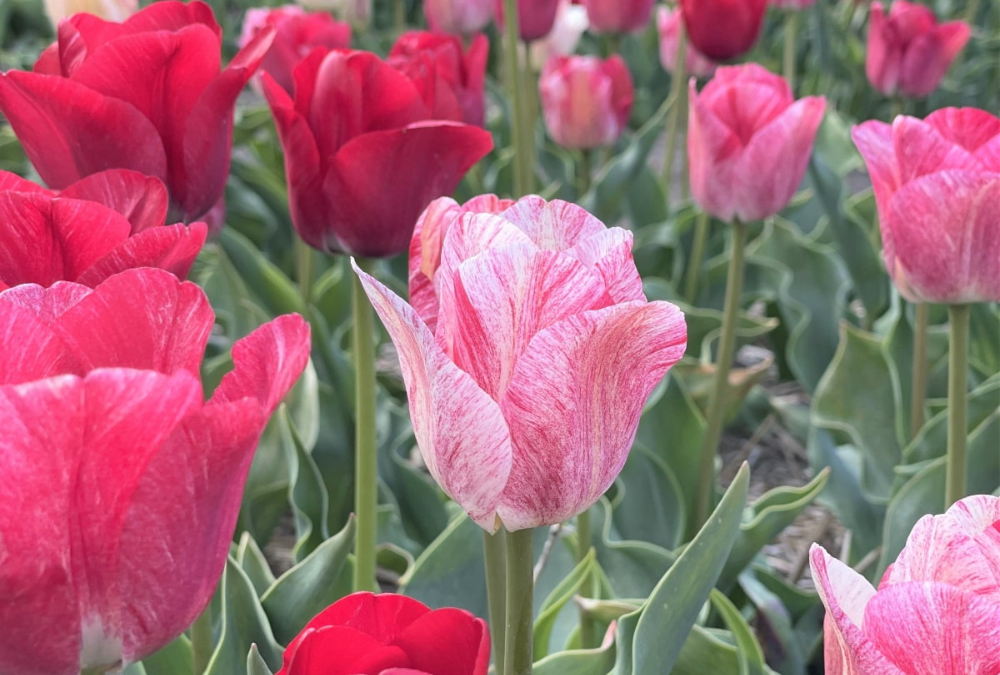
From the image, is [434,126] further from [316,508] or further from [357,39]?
[357,39]

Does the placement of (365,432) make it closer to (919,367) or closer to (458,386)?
(458,386)

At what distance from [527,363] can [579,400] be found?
0.02 m

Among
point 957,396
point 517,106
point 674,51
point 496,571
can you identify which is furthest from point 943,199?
point 674,51

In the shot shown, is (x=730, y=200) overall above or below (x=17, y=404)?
below

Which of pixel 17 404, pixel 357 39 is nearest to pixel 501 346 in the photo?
pixel 17 404

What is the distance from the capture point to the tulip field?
282 mm

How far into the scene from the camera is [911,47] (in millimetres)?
1599

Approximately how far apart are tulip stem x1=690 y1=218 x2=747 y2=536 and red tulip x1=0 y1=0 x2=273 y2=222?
16.8 inches

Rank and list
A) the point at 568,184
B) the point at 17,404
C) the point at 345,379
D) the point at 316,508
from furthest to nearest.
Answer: the point at 568,184 < the point at 345,379 < the point at 316,508 < the point at 17,404

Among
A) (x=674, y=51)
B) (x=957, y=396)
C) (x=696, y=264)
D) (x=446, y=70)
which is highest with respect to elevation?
(x=446, y=70)

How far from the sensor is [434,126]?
1.94 ft

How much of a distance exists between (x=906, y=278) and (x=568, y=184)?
1.17m

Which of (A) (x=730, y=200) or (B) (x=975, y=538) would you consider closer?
(B) (x=975, y=538)

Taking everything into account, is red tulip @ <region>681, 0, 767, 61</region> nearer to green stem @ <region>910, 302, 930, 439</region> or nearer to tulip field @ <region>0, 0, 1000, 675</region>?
tulip field @ <region>0, 0, 1000, 675</region>
